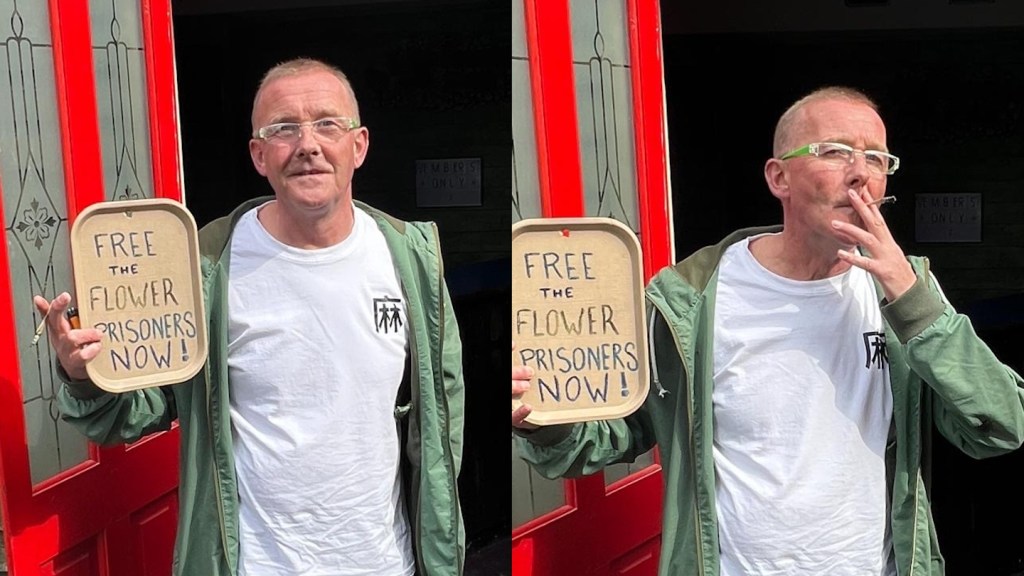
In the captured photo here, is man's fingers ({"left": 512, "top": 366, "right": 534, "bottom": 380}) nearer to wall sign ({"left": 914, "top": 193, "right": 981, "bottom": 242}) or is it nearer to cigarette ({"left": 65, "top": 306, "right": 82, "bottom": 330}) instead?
cigarette ({"left": 65, "top": 306, "right": 82, "bottom": 330})

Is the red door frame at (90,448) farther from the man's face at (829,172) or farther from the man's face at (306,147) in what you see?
the man's face at (829,172)

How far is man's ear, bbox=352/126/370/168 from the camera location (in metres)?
2.01

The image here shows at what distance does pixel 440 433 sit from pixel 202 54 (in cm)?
84

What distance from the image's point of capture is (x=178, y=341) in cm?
191

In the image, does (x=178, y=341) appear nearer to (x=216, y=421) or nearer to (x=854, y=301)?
(x=216, y=421)

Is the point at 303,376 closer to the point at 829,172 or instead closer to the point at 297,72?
the point at 297,72

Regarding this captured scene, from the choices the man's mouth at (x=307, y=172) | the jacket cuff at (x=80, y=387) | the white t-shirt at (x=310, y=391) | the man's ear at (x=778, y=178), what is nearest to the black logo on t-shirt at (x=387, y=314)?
the white t-shirt at (x=310, y=391)

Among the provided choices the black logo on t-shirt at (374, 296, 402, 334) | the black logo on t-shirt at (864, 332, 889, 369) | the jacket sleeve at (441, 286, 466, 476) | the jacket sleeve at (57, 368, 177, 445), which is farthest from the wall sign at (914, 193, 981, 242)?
the jacket sleeve at (57, 368, 177, 445)

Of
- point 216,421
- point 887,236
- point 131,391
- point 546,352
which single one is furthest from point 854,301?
point 131,391

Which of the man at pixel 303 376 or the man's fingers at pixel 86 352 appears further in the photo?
the man at pixel 303 376

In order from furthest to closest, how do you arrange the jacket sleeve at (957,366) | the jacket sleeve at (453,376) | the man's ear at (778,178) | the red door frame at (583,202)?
the red door frame at (583,202) → the jacket sleeve at (453,376) → the man's ear at (778,178) → the jacket sleeve at (957,366)

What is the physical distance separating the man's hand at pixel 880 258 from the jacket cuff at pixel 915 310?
0.03ft

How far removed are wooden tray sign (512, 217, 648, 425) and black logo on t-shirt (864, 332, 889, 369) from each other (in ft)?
1.23

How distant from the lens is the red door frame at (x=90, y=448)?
2.05 m
